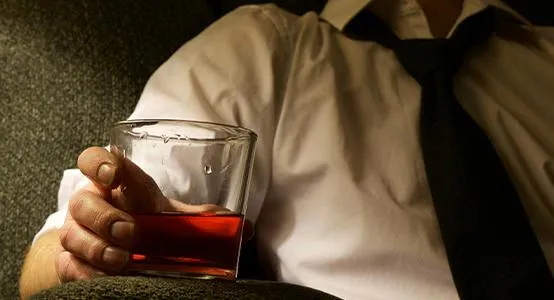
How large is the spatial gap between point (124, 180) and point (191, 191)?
0.06 meters

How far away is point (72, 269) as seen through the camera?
64 centimetres

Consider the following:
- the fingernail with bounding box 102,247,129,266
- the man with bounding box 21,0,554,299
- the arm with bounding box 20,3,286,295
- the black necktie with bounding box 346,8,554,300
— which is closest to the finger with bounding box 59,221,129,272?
the fingernail with bounding box 102,247,129,266

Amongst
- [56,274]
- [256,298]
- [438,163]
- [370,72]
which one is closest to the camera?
[256,298]

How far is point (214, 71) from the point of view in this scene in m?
1.00

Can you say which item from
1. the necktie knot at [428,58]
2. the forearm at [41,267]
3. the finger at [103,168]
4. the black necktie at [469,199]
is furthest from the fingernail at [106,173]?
the necktie knot at [428,58]

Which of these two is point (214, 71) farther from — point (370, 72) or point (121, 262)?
point (121, 262)

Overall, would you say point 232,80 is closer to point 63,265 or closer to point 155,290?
point 63,265

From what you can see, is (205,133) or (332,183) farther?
(332,183)

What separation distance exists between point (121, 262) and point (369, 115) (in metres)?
0.52

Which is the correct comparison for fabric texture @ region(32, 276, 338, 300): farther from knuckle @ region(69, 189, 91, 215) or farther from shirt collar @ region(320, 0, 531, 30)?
shirt collar @ region(320, 0, 531, 30)

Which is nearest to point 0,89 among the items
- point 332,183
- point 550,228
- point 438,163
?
point 332,183

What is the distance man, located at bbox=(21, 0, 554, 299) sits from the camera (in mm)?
923

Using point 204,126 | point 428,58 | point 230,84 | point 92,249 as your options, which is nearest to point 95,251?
point 92,249

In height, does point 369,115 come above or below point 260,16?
below
